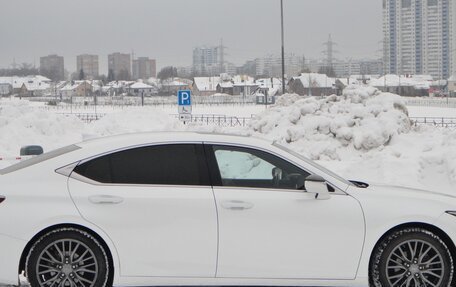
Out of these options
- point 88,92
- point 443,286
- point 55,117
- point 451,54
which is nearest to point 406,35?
point 451,54

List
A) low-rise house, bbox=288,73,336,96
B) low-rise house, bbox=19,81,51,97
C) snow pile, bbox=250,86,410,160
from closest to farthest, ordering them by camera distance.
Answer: snow pile, bbox=250,86,410,160
low-rise house, bbox=288,73,336,96
low-rise house, bbox=19,81,51,97

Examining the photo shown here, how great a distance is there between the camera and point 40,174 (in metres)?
5.72

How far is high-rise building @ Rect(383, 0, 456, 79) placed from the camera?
577ft

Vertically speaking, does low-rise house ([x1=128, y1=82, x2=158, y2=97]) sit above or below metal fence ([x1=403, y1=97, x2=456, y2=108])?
above

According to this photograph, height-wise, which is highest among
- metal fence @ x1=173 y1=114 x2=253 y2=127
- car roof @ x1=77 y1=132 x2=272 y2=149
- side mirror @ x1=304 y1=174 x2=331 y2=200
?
car roof @ x1=77 y1=132 x2=272 y2=149

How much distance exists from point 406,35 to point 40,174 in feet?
617

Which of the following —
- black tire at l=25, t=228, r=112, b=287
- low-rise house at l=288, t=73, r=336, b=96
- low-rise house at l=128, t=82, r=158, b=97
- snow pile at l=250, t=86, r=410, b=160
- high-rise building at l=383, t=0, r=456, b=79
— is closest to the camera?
black tire at l=25, t=228, r=112, b=287

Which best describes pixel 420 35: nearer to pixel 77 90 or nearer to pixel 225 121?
pixel 77 90

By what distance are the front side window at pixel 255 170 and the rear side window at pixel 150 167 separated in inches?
7.4

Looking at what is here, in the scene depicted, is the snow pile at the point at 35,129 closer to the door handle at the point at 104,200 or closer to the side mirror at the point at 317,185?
the door handle at the point at 104,200

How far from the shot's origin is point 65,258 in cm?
555

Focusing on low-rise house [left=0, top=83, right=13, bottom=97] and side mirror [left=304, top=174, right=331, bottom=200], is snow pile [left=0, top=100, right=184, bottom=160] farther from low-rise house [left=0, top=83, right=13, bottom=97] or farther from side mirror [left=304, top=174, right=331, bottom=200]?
low-rise house [left=0, top=83, right=13, bottom=97]

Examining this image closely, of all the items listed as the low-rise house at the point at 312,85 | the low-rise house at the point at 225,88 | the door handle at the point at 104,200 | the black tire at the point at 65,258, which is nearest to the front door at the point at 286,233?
the door handle at the point at 104,200

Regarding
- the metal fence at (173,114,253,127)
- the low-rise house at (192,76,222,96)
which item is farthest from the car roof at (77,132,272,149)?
the low-rise house at (192,76,222,96)
